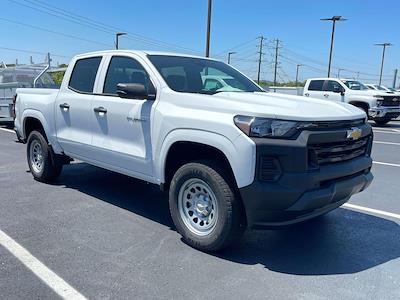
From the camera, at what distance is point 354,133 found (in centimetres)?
395

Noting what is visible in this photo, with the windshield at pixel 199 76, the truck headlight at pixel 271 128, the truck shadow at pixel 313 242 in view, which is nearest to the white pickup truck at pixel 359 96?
the windshield at pixel 199 76

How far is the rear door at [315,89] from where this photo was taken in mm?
18980

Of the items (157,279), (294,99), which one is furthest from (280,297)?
(294,99)

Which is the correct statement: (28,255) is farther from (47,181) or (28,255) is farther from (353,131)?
(353,131)

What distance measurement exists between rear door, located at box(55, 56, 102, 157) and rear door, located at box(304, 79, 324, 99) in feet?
48.9

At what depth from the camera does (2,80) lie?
46.9ft

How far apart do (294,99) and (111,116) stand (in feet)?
6.80

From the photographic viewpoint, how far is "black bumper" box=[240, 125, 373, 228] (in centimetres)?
345

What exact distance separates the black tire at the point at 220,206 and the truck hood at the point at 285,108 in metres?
0.59

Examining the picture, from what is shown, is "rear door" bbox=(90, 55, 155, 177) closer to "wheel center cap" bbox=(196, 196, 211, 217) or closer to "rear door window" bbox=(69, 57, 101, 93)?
"rear door window" bbox=(69, 57, 101, 93)

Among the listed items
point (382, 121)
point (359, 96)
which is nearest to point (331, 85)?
point (359, 96)

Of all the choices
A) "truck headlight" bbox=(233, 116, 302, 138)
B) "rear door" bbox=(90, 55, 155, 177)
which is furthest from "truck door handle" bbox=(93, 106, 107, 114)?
"truck headlight" bbox=(233, 116, 302, 138)

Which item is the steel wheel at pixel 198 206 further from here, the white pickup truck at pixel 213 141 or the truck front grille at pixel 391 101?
the truck front grille at pixel 391 101

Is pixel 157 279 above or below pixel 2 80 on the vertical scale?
below
